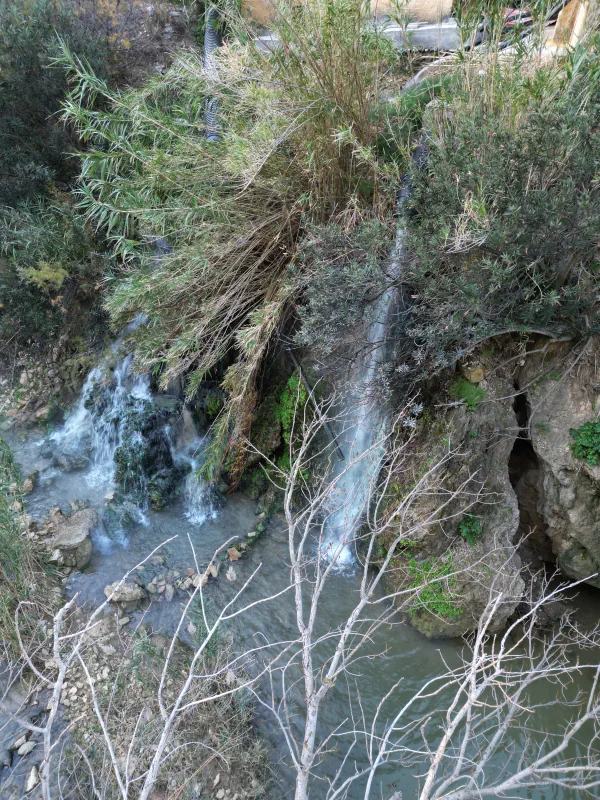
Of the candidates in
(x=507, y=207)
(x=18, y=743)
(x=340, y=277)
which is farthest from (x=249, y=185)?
(x=18, y=743)

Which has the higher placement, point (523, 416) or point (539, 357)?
point (539, 357)

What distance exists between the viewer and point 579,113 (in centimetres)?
316

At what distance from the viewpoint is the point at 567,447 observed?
3.99 metres

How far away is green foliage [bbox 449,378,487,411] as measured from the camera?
4.12 meters

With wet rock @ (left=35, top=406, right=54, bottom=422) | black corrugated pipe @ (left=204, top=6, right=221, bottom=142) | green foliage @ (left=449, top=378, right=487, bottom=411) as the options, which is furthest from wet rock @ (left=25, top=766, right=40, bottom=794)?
black corrugated pipe @ (left=204, top=6, right=221, bottom=142)

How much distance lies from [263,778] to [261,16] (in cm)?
767

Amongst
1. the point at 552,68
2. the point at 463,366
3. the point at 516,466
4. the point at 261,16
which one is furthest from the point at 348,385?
the point at 261,16

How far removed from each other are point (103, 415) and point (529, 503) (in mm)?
4340

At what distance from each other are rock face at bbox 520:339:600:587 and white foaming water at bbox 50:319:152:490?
377cm

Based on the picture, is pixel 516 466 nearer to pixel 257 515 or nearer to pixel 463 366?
pixel 463 366

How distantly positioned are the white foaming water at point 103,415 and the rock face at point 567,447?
148 inches

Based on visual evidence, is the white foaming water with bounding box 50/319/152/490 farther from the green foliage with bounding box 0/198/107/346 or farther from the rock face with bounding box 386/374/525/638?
the rock face with bounding box 386/374/525/638

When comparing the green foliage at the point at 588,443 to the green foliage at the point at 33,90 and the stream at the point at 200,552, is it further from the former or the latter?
the green foliage at the point at 33,90

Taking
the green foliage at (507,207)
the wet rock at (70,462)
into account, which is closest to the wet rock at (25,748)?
the wet rock at (70,462)
